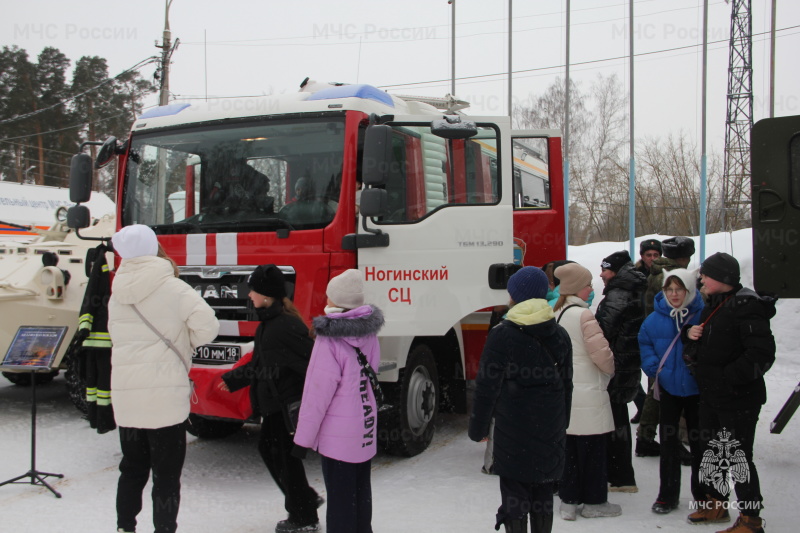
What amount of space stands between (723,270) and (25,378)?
339 inches

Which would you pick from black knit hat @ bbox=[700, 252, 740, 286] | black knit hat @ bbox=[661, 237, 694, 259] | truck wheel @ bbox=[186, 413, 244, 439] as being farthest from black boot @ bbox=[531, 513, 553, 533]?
truck wheel @ bbox=[186, 413, 244, 439]

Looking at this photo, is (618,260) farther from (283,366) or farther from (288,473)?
(288,473)

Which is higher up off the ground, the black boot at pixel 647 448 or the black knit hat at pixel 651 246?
the black knit hat at pixel 651 246

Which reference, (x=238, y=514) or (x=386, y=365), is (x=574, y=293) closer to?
(x=386, y=365)

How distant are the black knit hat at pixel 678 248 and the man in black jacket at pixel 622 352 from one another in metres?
1.27

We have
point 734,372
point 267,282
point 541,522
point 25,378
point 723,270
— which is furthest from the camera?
point 25,378

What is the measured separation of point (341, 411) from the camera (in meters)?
3.58

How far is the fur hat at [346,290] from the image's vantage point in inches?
145

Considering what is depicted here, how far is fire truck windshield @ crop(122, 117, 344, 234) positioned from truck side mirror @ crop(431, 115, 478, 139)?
29.9 inches

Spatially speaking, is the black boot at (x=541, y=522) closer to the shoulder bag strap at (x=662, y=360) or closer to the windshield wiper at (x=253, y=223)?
the shoulder bag strap at (x=662, y=360)

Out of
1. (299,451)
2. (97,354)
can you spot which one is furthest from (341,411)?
(97,354)

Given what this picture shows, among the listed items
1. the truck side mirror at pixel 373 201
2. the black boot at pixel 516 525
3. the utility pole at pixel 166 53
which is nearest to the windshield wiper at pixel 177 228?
the truck side mirror at pixel 373 201

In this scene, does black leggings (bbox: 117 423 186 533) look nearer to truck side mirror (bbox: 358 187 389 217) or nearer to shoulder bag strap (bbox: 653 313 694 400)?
truck side mirror (bbox: 358 187 389 217)

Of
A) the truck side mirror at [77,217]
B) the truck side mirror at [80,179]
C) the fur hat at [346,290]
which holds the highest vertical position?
the truck side mirror at [80,179]
